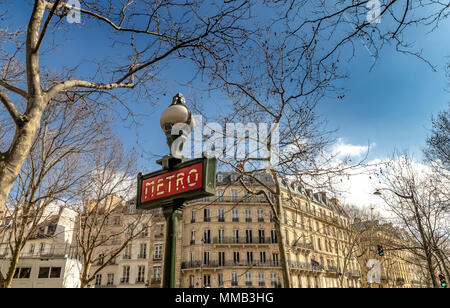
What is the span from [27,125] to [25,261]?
32594mm

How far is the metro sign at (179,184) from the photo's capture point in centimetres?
251

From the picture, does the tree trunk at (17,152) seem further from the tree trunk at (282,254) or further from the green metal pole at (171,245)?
the tree trunk at (282,254)

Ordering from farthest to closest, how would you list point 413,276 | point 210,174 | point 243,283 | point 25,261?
point 413,276, point 243,283, point 25,261, point 210,174

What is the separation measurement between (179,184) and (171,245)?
0.56 metres

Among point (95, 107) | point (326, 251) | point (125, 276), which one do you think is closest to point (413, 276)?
point (326, 251)

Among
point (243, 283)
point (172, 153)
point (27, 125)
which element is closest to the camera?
point (172, 153)

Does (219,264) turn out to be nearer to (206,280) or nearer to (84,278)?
(206,280)

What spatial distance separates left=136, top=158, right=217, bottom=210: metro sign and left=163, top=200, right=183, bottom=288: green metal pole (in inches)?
3.1

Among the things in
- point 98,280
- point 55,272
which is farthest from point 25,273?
point 98,280

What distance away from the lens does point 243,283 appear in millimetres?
34281

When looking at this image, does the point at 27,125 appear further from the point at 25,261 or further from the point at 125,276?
the point at 125,276

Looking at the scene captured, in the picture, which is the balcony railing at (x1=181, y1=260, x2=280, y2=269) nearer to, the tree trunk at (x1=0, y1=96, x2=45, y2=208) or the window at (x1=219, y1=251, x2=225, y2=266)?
the window at (x1=219, y1=251, x2=225, y2=266)

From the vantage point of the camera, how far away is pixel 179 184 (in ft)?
8.72

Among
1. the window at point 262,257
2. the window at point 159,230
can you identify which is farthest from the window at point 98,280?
the window at point 262,257
